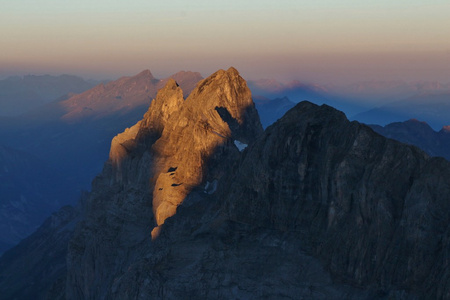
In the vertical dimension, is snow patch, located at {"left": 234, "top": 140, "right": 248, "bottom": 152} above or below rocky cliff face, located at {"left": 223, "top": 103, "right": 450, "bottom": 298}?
below

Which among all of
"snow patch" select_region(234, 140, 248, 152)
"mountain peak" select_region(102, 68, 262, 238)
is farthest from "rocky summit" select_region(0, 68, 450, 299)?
"snow patch" select_region(234, 140, 248, 152)

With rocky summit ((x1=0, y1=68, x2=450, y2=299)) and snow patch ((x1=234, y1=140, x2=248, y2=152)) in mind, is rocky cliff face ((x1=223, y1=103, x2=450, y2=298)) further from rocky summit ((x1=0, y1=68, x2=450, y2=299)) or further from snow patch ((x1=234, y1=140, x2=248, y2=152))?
snow patch ((x1=234, y1=140, x2=248, y2=152))

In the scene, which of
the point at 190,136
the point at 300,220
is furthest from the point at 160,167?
the point at 300,220

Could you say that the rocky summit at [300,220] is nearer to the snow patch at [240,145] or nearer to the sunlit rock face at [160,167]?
the sunlit rock face at [160,167]

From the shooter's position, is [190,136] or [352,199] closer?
[352,199]

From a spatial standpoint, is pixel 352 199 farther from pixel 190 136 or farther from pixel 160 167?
pixel 160 167

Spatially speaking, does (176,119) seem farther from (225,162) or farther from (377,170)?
(377,170)

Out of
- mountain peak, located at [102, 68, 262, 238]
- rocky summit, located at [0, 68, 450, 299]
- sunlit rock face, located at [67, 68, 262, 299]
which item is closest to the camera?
rocky summit, located at [0, 68, 450, 299]

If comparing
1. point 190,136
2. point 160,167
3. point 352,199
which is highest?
point 352,199

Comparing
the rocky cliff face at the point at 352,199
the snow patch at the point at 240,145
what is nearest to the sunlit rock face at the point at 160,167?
the snow patch at the point at 240,145
